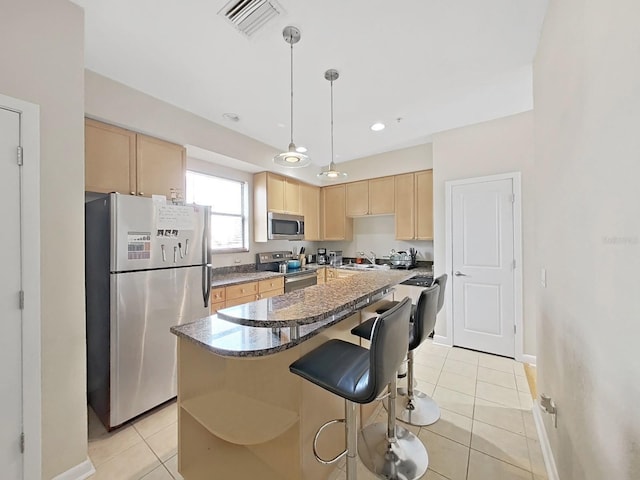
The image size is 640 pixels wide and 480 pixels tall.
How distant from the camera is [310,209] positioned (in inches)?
187

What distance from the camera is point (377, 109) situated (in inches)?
109

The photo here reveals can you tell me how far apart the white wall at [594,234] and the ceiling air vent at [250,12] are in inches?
59.2

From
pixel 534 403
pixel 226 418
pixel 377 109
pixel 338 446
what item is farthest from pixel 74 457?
pixel 377 109

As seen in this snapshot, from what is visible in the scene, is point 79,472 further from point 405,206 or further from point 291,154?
point 405,206

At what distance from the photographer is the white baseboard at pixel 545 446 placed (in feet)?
4.82

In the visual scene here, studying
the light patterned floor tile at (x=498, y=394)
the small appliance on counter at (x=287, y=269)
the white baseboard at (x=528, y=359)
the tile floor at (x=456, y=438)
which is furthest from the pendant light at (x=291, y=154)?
the white baseboard at (x=528, y=359)

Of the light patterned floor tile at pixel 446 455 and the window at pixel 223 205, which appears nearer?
the light patterned floor tile at pixel 446 455

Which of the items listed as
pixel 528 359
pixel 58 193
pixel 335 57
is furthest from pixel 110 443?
pixel 528 359

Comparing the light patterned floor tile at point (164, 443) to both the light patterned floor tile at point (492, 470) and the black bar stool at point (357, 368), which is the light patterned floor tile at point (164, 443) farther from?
the light patterned floor tile at point (492, 470)

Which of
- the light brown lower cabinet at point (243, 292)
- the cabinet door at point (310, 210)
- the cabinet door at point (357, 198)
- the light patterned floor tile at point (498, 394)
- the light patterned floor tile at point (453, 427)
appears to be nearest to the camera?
the light patterned floor tile at point (453, 427)

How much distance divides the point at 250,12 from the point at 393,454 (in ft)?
9.48

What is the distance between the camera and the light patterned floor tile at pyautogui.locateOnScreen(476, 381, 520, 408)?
2.22 m

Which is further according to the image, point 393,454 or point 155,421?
point 155,421

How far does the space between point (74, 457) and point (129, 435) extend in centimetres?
38
